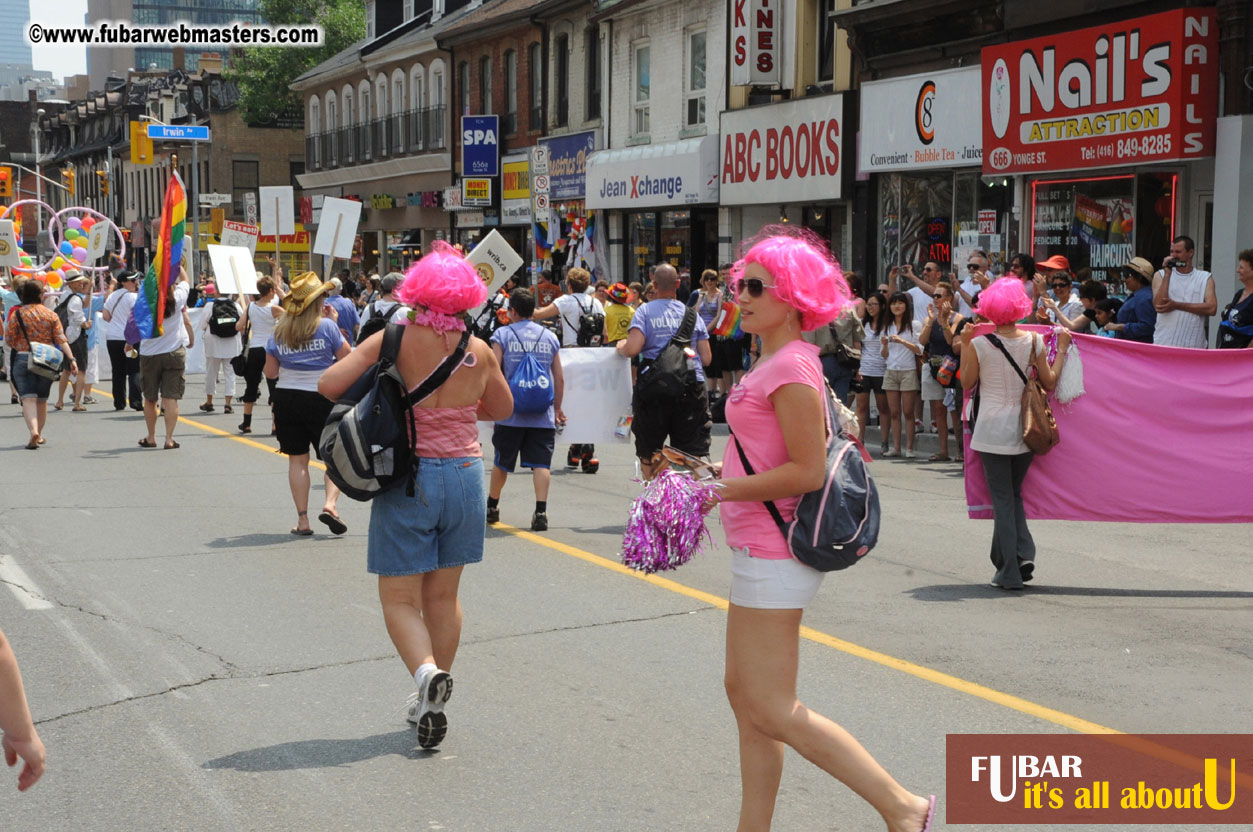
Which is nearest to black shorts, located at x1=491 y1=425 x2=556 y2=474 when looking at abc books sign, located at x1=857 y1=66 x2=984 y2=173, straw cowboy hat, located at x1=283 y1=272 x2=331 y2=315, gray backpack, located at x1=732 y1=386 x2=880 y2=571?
straw cowboy hat, located at x1=283 y1=272 x2=331 y2=315

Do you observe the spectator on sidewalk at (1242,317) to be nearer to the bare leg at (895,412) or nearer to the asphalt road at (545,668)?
the asphalt road at (545,668)

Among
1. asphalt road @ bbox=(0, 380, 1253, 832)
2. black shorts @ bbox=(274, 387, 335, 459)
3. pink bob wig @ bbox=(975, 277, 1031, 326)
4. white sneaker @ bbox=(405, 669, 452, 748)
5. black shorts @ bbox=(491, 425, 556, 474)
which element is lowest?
asphalt road @ bbox=(0, 380, 1253, 832)

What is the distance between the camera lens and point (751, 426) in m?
3.96

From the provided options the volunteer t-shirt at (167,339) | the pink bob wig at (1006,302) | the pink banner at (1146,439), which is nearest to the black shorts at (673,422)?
the pink banner at (1146,439)

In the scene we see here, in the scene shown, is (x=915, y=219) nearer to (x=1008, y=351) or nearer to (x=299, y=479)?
(x=299, y=479)

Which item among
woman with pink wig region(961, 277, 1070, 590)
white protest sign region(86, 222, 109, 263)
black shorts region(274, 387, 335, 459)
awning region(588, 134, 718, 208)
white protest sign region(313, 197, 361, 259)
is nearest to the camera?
woman with pink wig region(961, 277, 1070, 590)

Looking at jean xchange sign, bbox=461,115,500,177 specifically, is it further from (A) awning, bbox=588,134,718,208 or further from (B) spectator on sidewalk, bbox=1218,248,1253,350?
(B) spectator on sidewalk, bbox=1218,248,1253,350

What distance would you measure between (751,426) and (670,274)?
257 inches

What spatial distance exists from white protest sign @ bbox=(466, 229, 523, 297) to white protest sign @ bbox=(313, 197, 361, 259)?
12.2 feet

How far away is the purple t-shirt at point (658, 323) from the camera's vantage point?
10.0 meters

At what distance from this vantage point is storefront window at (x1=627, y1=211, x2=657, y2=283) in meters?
30.2

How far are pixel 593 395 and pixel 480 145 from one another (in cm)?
2567

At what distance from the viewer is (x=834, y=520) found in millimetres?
3873

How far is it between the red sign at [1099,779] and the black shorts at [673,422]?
189 inches
